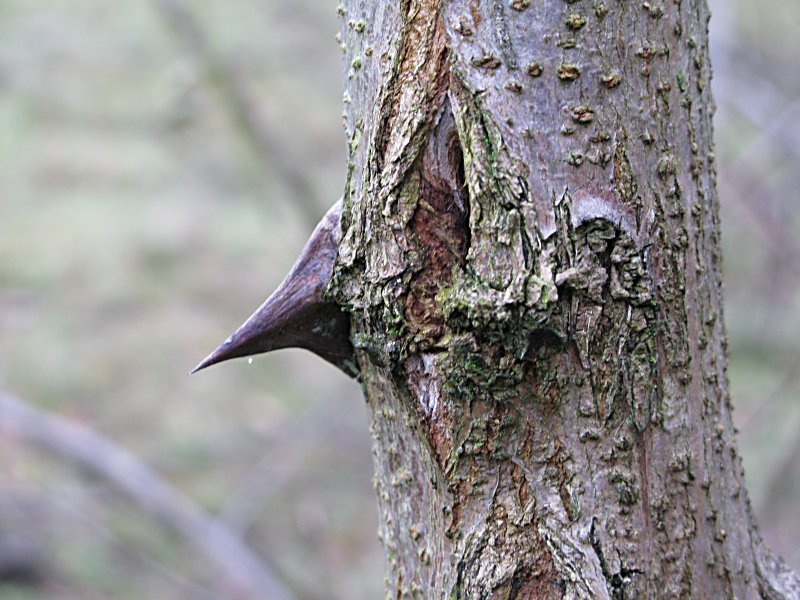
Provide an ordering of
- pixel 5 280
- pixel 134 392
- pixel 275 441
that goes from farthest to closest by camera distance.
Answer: pixel 5 280, pixel 134 392, pixel 275 441

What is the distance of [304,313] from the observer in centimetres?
86

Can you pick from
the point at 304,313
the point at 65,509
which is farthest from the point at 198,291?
the point at 304,313

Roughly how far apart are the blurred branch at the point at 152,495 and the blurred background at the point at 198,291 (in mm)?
12

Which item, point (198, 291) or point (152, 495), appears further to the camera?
point (198, 291)

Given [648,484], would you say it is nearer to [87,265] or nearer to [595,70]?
[595,70]

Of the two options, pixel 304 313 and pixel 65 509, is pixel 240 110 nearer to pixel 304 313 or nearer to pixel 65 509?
pixel 65 509

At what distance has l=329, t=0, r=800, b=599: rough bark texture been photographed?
74 cm

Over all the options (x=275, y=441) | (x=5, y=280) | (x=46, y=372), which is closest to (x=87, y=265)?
(x=5, y=280)

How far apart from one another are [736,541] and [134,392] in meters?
5.21

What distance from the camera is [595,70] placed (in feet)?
2.45

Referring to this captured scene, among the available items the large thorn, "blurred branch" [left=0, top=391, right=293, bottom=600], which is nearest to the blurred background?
"blurred branch" [left=0, top=391, right=293, bottom=600]

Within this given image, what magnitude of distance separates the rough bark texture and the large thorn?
0.03 meters

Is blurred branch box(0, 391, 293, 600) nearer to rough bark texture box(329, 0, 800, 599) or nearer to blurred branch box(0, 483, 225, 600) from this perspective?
blurred branch box(0, 483, 225, 600)

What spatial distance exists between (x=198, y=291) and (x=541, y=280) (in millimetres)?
6010
